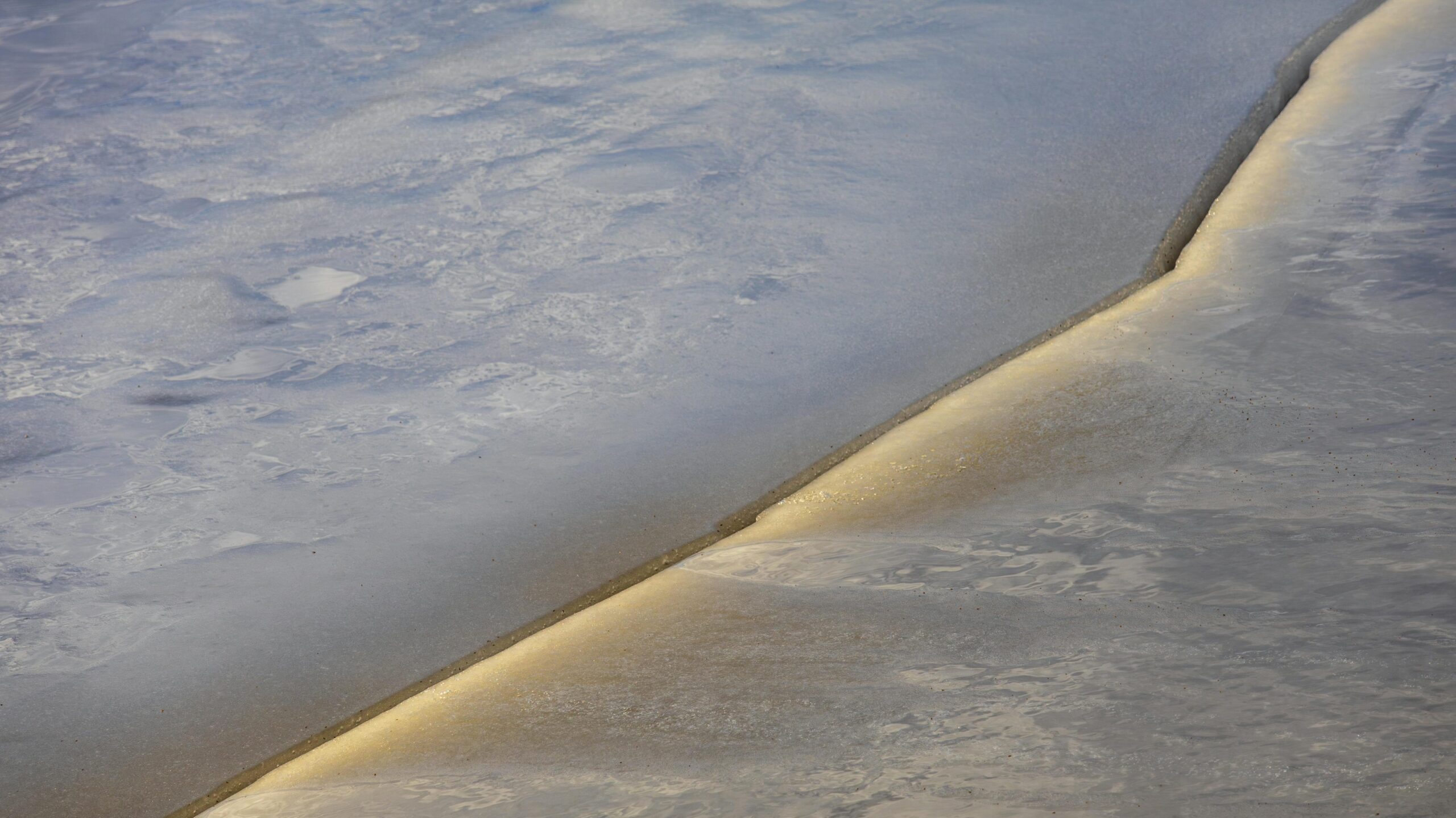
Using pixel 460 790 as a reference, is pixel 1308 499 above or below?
above

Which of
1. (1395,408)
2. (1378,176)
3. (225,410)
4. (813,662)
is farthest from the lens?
(1378,176)

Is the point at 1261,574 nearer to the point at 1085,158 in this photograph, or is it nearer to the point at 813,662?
the point at 813,662

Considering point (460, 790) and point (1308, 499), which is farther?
point (1308, 499)

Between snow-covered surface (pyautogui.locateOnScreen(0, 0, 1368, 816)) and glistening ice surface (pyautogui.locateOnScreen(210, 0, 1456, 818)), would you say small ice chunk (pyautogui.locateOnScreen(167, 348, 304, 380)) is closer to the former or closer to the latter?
snow-covered surface (pyautogui.locateOnScreen(0, 0, 1368, 816))

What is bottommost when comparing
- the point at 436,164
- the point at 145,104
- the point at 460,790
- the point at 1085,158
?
the point at 460,790

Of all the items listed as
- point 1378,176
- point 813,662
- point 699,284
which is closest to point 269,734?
point 813,662

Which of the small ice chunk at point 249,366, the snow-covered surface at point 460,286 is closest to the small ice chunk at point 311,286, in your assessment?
the snow-covered surface at point 460,286

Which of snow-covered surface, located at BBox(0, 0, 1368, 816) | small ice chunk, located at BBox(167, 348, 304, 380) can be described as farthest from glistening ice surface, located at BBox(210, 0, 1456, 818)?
small ice chunk, located at BBox(167, 348, 304, 380)

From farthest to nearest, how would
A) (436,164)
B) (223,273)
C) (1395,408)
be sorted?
1. (436,164)
2. (223,273)
3. (1395,408)
